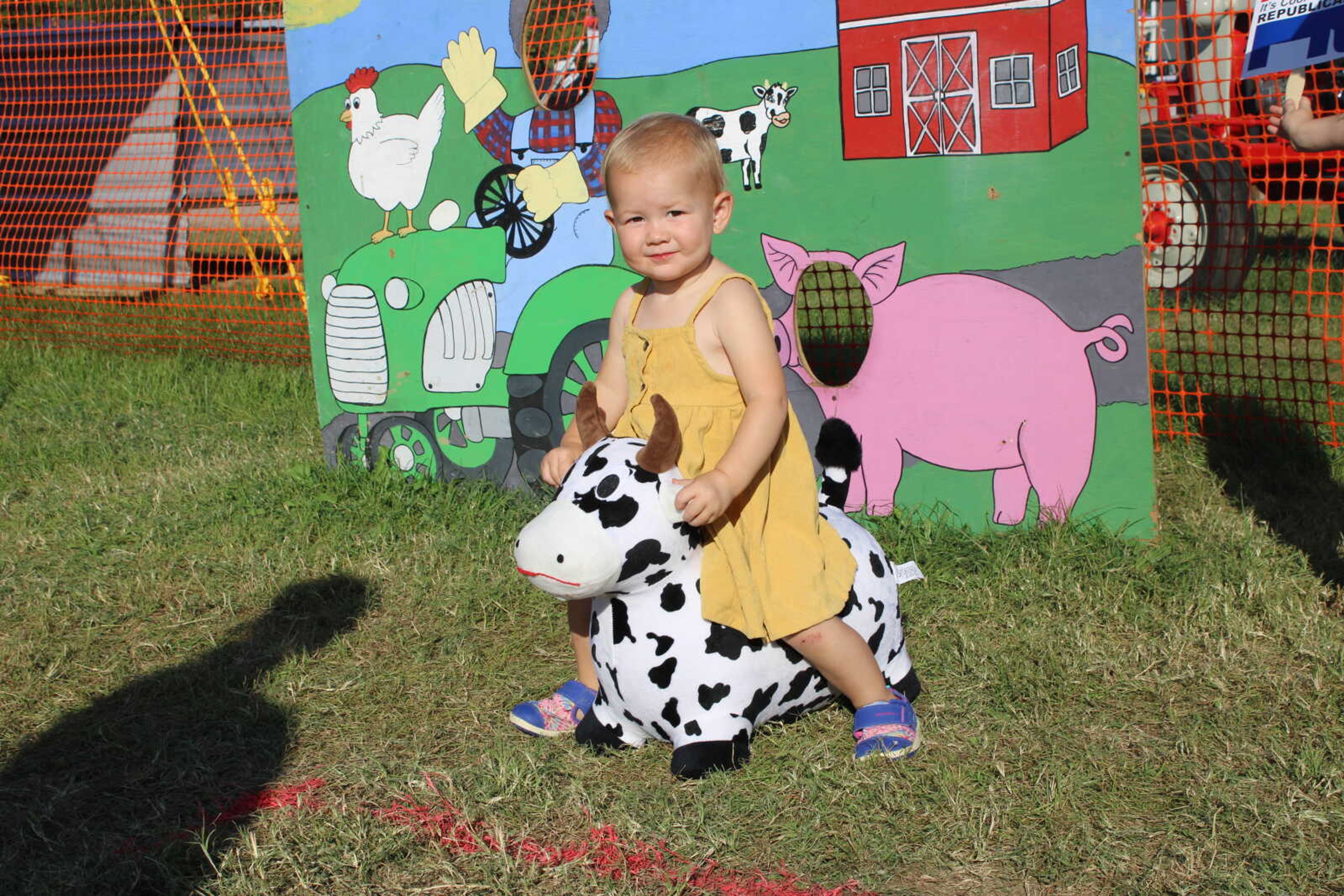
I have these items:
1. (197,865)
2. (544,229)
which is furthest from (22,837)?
(544,229)

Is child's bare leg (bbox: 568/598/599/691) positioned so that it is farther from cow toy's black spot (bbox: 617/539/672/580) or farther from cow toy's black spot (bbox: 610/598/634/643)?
cow toy's black spot (bbox: 617/539/672/580)

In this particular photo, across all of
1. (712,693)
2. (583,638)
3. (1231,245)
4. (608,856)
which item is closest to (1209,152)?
(1231,245)

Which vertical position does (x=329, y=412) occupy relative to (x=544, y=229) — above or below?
below

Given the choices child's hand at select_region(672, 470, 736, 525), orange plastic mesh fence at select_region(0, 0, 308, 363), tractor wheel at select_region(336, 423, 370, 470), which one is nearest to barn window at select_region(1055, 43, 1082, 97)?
child's hand at select_region(672, 470, 736, 525)

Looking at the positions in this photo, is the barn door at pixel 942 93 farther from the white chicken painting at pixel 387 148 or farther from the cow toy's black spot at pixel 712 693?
the cow toy's black spot at pixel 712 693

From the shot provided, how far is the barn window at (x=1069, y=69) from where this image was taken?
149 inches

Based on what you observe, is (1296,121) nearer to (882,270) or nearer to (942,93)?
(942,93)

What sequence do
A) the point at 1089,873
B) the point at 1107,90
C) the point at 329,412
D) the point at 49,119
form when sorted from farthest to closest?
the point at 49,119 < the point at 329,412 < the point at 1107,90 < the point at 1089,873

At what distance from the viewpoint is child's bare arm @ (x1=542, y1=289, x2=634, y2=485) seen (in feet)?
9.71

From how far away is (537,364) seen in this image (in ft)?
15.4

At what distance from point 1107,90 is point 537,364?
2217 mm

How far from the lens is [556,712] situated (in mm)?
3170

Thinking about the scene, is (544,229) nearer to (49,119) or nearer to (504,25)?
(504,25)

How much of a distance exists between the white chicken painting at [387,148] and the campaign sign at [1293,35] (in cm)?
287
